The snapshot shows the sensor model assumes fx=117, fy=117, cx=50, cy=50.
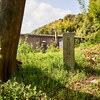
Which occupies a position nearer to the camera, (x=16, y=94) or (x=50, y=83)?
(x=16, y=94)

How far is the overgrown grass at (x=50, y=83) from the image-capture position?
2586 millimetres

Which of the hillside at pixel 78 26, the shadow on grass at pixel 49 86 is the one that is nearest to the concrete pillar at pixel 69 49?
the shadow on grass at pixel 49 86

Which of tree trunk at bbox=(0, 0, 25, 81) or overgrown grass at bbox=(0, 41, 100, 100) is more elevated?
tree trunk at bbox=(0, 0, 25, 81)

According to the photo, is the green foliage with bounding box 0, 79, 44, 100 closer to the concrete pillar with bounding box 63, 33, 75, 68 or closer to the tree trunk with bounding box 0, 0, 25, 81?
the tree trunk with bounding box 0, 0, 25, 81

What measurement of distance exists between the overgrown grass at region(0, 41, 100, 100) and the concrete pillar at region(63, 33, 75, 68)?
214 millimetres

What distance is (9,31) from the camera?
3273 mm

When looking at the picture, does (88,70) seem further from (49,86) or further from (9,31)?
(9,31)

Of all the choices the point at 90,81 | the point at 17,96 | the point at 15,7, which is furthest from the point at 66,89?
the point at 15,7

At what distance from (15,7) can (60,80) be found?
2.51 metres

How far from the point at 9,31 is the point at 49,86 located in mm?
1957

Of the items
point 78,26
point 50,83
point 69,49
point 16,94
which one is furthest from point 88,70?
point 78,26

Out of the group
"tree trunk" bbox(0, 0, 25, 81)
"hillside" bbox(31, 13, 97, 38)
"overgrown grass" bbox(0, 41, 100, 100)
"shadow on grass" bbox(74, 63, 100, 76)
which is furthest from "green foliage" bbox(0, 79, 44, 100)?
"hillside" bbox(31, 13, 97, 38)

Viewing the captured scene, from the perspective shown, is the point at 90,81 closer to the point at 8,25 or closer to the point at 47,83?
the point at 47,83

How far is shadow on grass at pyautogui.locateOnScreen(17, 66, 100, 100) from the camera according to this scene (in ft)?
9.65
